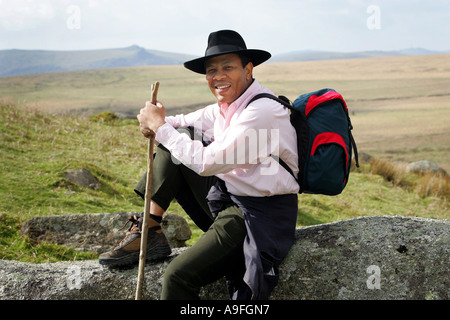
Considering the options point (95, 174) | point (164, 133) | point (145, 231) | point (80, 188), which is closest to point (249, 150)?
point (164, 133)

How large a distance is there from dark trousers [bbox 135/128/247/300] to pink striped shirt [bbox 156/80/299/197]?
0.92ft

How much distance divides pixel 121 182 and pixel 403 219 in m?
6.13

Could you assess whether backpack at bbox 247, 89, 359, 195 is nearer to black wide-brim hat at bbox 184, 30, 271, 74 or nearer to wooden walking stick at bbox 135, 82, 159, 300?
black wide-brim hat at bbox 184, 30, 271, 74

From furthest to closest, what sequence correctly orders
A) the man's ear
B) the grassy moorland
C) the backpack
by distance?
1. the grassy moorland
2. the man's ear
3. the backpack

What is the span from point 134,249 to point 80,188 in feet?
14.6

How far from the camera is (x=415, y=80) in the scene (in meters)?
88.7

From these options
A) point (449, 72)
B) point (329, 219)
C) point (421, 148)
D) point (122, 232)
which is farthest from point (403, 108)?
point (122, 232)

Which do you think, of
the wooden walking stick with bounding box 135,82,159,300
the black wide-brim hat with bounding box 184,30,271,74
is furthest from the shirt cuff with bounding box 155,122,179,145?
the black wide-brim hat with bounding box 184,30,271,74

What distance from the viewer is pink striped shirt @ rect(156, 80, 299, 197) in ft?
10.1

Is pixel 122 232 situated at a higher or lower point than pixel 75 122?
lower

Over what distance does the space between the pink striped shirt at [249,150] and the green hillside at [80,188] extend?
275 cm

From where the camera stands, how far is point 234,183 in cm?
329

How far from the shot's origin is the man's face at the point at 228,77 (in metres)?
3.39
